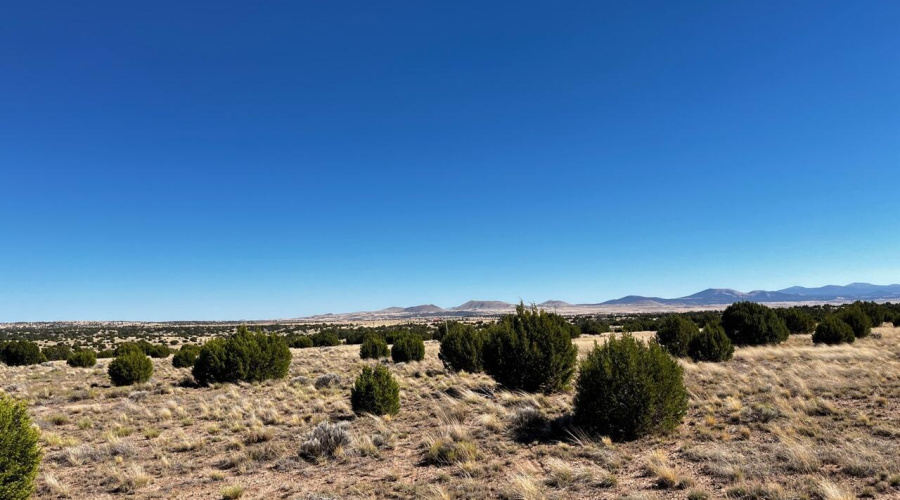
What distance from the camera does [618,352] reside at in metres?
10.7

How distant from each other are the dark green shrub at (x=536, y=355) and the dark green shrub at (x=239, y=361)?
38.2ft

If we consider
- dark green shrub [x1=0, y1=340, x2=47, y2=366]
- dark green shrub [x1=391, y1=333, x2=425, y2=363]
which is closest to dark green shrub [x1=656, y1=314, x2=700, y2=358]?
dark green shrub [x1=391, y1=333, x2=425, y2=363]

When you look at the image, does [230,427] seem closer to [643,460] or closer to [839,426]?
[643,460]

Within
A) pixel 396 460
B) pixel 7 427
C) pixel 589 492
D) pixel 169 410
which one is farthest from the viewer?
pixel 169 410

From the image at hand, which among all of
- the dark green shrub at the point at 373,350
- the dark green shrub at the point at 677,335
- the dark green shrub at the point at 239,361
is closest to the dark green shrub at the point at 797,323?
the dark green shrub at the point at 677,335

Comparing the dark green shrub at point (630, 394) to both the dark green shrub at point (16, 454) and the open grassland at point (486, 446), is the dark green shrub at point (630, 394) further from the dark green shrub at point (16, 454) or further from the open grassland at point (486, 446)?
the dark green shrub at point (16, 454)

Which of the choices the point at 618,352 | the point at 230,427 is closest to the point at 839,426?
the point at 618,352

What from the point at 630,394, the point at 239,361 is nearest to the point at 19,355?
the point at 239,361

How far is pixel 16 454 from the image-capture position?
6859 millimetres

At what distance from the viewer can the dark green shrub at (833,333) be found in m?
25.6

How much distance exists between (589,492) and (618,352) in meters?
4.04

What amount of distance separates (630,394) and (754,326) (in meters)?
23.0

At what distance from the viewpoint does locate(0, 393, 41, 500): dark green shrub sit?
22.0ft

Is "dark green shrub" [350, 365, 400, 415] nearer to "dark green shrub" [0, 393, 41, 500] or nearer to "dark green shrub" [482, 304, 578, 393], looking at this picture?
"dark green shrub" [482, 304, 578, 393]
